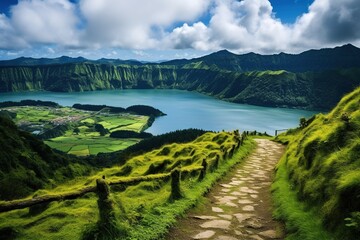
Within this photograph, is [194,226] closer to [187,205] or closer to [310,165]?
[187,205]

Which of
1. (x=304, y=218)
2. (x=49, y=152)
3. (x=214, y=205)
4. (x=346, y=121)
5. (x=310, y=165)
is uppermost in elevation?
(x=346, y=121)

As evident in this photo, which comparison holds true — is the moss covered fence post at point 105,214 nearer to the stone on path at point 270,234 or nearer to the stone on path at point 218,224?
the stone on path at point 218,224

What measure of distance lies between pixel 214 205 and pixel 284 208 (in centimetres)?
291

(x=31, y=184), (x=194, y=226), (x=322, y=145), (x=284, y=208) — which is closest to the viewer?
(x=194, y=226)

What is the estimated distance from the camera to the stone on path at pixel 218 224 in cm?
1029

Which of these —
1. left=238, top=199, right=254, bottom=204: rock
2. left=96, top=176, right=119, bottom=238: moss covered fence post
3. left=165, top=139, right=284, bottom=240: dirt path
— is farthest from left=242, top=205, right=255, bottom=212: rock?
left=96, top=176, right=119, bottom=238: moss covered fence post

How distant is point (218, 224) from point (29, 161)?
108157 mm

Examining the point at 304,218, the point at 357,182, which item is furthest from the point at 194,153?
the point at 357,182

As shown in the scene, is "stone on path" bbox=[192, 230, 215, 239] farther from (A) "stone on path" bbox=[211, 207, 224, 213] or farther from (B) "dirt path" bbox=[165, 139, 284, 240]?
(A) "stone on path" bbox=[211, 207, 224, 213]

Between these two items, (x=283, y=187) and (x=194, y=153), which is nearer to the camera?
(x=283, y=187)

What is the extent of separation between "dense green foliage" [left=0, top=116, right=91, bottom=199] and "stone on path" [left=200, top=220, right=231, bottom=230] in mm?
77459

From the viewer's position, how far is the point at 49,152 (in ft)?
401

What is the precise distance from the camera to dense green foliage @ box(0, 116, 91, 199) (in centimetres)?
9058

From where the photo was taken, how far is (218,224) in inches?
414
